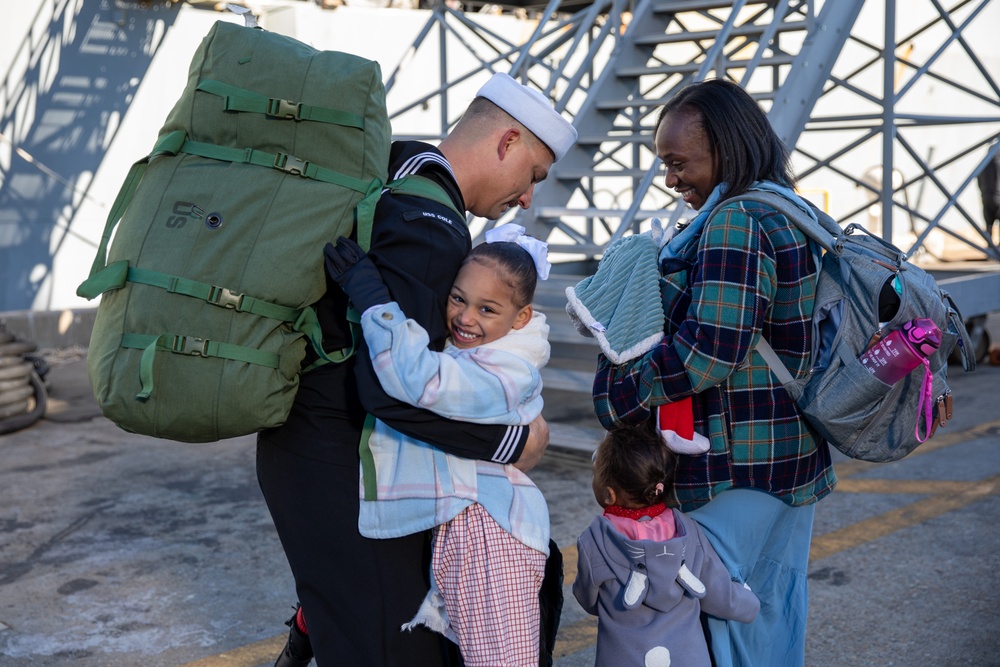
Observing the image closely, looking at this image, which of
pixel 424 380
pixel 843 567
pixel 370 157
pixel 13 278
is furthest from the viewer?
pixel 13 278

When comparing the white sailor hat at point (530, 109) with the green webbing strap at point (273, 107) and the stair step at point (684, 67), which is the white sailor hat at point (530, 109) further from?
the stair step at point (684, 67)

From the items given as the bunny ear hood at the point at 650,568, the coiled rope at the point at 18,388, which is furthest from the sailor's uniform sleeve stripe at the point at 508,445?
the coiled rope at the point at 18,388

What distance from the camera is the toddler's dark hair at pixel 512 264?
216 cm

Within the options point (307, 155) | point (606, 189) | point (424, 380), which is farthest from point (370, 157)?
point (606, 189)

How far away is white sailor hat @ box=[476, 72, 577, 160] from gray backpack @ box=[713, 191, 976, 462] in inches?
17.2

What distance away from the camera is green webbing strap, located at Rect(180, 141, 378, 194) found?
6.84 feet

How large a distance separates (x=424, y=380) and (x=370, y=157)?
48 centimetres

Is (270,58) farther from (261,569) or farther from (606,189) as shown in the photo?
(606,189)

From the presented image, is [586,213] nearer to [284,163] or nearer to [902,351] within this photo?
[902,351]

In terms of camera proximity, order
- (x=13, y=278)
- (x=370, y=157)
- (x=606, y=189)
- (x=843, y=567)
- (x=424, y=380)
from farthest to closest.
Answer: (x=606, y=189)
(x=13, y=278)
(x=843, y=567)
(x=370, y=157)
(x=424, y=380)

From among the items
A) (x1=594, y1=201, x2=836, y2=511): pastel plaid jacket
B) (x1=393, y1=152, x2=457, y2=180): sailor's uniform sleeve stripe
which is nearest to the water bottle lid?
(x1=594, y1=201, x2=836, y2=511): pastel plaid jacket

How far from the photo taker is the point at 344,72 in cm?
215

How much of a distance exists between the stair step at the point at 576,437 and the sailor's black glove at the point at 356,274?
418cm

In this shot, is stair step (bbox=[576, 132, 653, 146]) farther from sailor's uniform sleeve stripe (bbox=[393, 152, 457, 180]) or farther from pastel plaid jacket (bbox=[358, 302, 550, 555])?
pastel plaid jacket (bbox=[358, 302, 550, 555])
